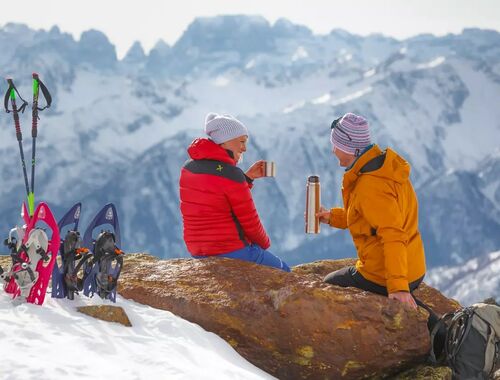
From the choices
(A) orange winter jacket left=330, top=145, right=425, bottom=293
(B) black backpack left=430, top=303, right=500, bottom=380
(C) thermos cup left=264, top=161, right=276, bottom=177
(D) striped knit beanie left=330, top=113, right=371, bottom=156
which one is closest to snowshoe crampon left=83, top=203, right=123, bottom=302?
(C) thermos cup left=264, top=161, right=276, bottom=177

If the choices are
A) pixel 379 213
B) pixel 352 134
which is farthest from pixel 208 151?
pixel 379 213

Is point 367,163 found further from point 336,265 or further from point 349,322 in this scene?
point 336,265

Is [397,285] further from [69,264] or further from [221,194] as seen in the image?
[69,264]

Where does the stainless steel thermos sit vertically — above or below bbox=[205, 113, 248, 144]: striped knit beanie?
below

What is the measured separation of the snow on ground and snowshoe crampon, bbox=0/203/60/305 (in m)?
0.14

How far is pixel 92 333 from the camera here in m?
6.16

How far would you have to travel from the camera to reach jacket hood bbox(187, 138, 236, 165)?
26.3ft

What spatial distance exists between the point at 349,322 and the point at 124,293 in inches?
105

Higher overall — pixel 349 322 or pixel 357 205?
pixel 357 205

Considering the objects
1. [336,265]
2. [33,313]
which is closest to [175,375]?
[33,313]

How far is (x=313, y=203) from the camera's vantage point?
332 inches

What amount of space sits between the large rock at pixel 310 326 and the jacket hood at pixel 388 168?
1.38m

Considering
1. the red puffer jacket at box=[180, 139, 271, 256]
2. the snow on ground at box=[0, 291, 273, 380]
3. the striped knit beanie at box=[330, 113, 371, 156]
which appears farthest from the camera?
the red puffer jacket at box=[180, 139, 271, 256]

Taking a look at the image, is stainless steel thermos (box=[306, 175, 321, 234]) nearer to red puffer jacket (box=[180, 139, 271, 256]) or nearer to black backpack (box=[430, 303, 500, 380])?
red puffer jacket (box=[180, 139, 271, 256])
